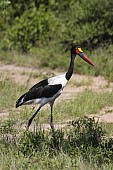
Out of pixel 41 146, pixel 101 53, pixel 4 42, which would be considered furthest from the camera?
pixel 4 42

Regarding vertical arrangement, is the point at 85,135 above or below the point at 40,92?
below

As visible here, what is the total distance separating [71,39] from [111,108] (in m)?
5.65

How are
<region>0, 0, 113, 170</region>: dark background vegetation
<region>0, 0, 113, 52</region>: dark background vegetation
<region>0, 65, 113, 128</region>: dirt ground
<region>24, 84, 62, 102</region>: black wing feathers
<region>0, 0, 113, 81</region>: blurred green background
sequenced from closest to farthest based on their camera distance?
<region>0, 0, 113, 170</region>: dark background vegetation < <region>24, 84, 62, 102</region>: black wing feathers < <region>0, 65, 113, 128</region>: dirt ground < <region>0, 0, 113, 81</region>: blurred green background < <region>0, 0, 113, 52</region>: dark background vegetation

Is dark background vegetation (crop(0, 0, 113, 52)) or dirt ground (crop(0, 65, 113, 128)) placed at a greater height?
dark background vegetation (crop(0, 0, 113, 52))

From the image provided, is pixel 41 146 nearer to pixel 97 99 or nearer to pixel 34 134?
pixel 34 134

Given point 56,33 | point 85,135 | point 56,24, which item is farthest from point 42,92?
point 56,24

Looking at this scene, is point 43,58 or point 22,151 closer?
point 22,151

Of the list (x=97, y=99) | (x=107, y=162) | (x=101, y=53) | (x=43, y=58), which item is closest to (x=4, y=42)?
(x=43, y=58)

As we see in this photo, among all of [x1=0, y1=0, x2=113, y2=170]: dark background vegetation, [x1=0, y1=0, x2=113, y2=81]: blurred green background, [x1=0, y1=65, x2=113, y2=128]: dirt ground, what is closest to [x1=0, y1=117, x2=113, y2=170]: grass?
[x1=0, y1=0, x2=113, y2=170]: dark background vegetation

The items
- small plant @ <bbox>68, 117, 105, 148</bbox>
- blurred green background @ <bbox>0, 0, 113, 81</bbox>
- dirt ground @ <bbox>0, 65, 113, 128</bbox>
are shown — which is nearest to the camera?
small plant @ <bbox>68, 117, 105, 148</bbox>

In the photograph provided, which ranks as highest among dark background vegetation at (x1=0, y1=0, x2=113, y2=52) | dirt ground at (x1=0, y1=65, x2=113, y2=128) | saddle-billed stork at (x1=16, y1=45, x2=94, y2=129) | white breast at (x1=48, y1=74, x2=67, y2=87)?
dark background vegetation at (x1=0, y1=0, x2=113, y2=52)

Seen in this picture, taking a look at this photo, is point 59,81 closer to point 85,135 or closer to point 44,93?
point 44,93

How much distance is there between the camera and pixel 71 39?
16094 millimetres

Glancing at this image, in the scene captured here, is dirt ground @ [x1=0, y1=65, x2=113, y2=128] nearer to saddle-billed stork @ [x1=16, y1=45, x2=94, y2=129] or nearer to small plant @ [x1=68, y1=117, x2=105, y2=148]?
saddle-billed stork @ [x1=16, y1=45, x2=94, y2=129]
